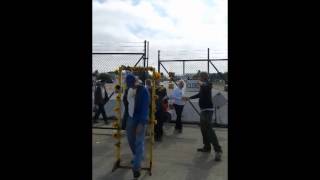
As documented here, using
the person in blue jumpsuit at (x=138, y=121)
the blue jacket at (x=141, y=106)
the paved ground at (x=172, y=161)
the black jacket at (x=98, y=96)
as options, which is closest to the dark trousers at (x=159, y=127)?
the paved ground at (x=172, y=161)

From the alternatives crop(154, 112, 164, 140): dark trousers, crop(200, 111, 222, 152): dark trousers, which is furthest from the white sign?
crop(200, 111, 222, 152): dark trousers

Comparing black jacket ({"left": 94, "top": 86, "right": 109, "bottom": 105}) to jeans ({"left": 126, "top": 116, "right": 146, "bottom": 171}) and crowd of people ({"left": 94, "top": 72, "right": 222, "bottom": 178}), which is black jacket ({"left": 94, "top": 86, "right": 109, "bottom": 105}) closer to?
crowd of people ({"left": 94, "top": 72, "right": 222, "bottom": 178})

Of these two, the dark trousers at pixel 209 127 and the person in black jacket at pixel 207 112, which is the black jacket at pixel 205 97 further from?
the dark trousers at pixel 209 127

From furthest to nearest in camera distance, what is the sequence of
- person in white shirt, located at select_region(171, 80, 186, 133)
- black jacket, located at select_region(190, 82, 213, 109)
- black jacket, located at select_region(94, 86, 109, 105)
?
black jacket, located at select_region(94, 86, 109, 105) → person in white shirt, located at select_region(171, 80, 186, 133) → black jacket, located at select_region(190, 82, 213, 109)

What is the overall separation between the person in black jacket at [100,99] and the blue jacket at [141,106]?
6.52m

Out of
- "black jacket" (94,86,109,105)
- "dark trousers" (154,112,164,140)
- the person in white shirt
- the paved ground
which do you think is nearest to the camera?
the paved ground

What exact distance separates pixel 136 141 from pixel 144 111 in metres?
0.51

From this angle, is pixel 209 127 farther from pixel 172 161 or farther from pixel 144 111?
pixel 144 111

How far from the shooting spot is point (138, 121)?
5.46m

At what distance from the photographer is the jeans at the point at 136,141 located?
5406 millimetres

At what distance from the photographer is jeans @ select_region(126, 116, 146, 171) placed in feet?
17.7

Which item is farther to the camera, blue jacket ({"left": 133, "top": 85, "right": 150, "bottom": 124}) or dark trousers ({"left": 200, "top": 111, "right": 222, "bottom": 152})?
dark trousers ({"left": 200, "top": 111, "right": 222, "bottom": 152})
